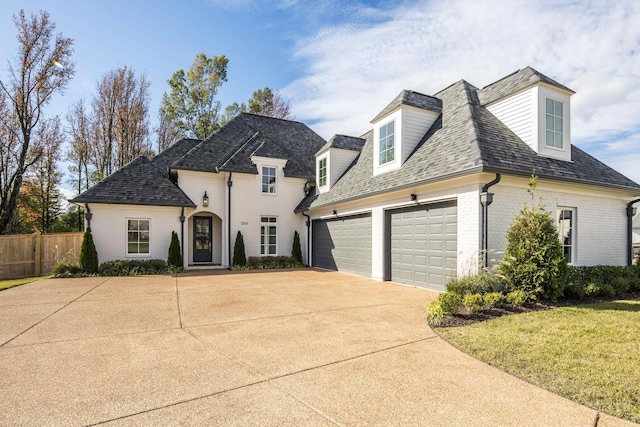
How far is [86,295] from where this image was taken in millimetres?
8516

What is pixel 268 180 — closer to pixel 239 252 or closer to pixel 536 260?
pixel 239 252

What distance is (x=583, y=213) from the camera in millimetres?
9477

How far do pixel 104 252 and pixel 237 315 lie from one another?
33.2ft

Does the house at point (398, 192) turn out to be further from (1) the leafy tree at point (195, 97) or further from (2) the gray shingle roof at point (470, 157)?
(1) the leafy tree at point (195, 97)

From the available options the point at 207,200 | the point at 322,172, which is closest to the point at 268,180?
the point at 322,172

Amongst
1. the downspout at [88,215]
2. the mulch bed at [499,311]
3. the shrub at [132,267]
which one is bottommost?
the shrub at [132,267]

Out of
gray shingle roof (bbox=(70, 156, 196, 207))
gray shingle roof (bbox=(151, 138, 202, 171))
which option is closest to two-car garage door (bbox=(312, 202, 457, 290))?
gray shingle roof (bbox=(70, 156, 196, 207))

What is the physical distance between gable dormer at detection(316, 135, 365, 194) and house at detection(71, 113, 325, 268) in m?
1.68

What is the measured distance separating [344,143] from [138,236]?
394 inches

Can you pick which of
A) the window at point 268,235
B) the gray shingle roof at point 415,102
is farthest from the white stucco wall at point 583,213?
the window at point 268,235

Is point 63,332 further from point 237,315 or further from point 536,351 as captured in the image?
point 536,351

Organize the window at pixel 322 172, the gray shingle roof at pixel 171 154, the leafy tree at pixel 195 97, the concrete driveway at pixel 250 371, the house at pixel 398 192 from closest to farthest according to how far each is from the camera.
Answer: the concrete driveway at pixel 250 371, the house at pixel 398 192, the window at pixel 322 172, the gray shingle roof at pixel 171 154, the leafy tree at pixel 195 97

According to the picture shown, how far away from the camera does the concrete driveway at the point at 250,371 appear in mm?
2814

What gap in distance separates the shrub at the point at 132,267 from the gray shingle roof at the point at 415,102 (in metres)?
10.4
